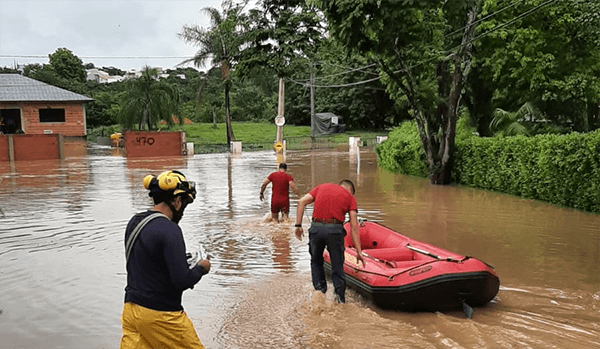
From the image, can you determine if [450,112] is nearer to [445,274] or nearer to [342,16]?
[342,16]

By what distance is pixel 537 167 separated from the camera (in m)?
17.0

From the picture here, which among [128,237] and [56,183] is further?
[56,183]

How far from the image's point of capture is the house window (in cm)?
4638

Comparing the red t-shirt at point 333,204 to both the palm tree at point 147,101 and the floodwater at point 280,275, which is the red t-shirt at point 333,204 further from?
the palm tree at point 147,101

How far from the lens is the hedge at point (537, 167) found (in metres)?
14.5

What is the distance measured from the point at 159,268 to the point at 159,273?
0.12 feet

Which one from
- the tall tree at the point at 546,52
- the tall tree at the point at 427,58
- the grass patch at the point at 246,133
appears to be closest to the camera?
the tall tree at the point at 427,58

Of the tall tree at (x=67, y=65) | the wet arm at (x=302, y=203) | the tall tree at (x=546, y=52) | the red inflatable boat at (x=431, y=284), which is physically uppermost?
the tall tree at (x=67, y=65)

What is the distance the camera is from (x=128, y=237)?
4.07 m

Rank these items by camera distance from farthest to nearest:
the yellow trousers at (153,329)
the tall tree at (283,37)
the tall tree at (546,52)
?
the tall tree at (283,37), the tall tree at (546,52), the yellow trousers at (153,329)

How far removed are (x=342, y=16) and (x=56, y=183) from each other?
13.1 meters

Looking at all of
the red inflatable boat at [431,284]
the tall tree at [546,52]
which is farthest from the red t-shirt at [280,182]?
the tall tree at [546,52]

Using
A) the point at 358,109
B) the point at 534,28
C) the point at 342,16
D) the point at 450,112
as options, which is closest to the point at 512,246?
the point at 342,16

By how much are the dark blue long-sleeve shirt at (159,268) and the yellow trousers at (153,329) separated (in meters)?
0.05
